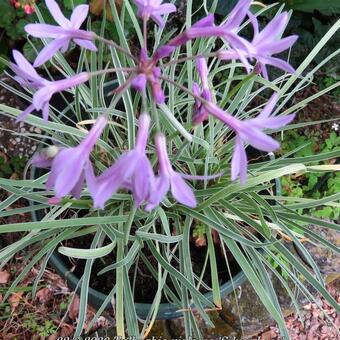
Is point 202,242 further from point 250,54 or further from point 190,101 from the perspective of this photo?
point 250,54

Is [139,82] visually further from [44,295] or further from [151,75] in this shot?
[44,295]

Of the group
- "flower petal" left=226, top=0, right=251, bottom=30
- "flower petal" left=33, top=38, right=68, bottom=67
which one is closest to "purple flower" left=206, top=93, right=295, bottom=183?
"flower petal" left=226, top=0, right=251, bottom=30

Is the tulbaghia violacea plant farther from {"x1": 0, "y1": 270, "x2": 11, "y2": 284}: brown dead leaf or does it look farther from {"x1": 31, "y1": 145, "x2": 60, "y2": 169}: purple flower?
{"x1": 0, "y1": 270, "x2": 11, "y2": 284}: brown dead leaf

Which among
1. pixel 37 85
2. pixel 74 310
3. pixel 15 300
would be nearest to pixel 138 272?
pixel 74 310

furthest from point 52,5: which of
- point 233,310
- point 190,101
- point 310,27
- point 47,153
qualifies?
point 310,27

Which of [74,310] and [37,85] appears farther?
[74,310]

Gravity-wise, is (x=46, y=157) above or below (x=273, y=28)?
below

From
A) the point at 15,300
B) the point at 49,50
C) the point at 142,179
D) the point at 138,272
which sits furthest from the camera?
the point at 15,300

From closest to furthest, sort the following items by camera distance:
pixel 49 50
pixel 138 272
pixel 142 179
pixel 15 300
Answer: pixel 142 179 < pixel 49 50 < pixel 138 272 < pixel 15 300
